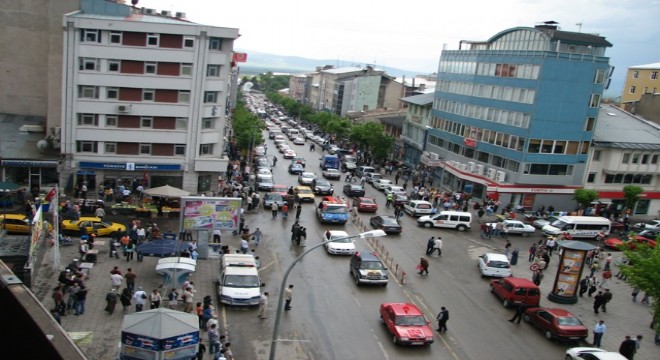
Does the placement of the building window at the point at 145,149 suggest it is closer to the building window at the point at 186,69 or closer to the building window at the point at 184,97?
the building window at the point at 184,97

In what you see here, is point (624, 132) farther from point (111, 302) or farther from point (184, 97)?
point (111, 302)

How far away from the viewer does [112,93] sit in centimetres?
4503

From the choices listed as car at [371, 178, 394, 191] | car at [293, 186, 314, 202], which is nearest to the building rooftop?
car at [371, 178, 394, 191]

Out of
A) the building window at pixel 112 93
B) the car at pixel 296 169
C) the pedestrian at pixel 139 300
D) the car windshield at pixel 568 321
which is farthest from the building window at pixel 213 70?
the car windshield at pixel 568 321

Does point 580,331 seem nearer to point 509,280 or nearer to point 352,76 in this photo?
point 509,280

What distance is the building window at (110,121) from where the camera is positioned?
4541 centimetres

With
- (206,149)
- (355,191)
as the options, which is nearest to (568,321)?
(355,191)

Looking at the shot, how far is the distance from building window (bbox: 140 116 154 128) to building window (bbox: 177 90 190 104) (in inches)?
107

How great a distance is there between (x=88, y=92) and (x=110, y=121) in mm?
2732

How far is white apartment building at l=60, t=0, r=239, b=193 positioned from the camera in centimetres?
4403

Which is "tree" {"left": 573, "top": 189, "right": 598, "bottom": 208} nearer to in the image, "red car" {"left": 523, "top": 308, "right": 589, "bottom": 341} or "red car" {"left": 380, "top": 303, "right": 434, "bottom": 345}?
"red car" {"left": 523, "top": 308, "right": 589, "bottom": 341}

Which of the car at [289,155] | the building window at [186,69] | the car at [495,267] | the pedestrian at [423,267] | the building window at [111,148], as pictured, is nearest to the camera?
the pedestrian at [423,267]

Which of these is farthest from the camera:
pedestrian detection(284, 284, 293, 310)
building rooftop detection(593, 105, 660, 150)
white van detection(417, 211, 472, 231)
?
building rooftop detection(593, 105, 660, 150)

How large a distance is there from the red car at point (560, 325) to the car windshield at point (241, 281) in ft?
45.0
